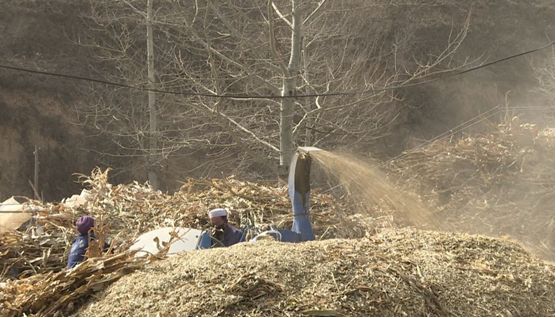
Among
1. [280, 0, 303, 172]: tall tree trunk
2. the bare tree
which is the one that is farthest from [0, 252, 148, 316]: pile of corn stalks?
[280, 0, 303, 172]: tall tree trunk

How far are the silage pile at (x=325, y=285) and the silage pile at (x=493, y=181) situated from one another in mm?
7991

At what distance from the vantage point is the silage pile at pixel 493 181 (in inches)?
544

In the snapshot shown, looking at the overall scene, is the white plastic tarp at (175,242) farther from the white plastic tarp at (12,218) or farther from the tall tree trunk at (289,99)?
the tall tree trunk at (289,99)

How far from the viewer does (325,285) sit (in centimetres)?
477

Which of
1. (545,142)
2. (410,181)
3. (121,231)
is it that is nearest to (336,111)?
(410,181)

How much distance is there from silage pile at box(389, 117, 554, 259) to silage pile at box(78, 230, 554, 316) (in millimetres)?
7991

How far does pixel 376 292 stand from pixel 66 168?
21776 mm

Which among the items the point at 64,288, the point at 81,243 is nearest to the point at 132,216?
the point at 81,243

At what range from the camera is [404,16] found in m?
31.1

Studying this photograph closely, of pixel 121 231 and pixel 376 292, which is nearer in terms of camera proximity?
pixel 376 292

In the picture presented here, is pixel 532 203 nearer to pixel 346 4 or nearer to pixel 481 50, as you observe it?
pixel 346 4

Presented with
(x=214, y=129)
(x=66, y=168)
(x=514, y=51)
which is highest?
(x=514, y=51)

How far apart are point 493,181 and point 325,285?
11.3 meters

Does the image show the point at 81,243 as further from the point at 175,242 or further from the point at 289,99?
the point at 289,99
